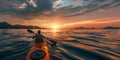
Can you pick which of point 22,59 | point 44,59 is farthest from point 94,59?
point 22,59

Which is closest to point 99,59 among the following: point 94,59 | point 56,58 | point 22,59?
point 94,59

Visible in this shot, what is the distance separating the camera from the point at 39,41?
13320 mm

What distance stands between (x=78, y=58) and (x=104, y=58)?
2.51m

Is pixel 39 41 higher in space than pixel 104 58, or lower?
higher

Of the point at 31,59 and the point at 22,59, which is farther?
the point at 22,59

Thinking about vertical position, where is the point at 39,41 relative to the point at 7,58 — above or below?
above

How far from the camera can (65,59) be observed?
1189cm

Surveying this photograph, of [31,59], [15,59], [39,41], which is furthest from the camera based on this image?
[39,41]

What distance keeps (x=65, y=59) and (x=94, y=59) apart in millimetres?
2744

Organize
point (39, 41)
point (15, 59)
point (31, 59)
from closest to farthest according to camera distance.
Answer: point (31, 59) < point (15, 59) < point (39, 41)

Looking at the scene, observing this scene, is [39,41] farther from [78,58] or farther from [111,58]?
[111,58]

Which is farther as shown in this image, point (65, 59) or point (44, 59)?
point (65, 59)

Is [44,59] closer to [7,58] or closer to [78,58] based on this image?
[78,58]

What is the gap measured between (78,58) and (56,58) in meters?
2.12
